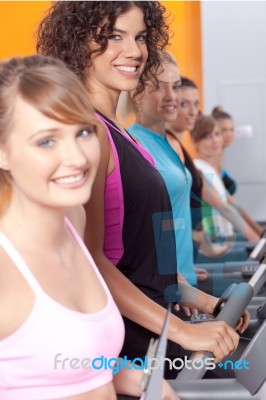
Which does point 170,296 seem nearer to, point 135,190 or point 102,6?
point 135,190

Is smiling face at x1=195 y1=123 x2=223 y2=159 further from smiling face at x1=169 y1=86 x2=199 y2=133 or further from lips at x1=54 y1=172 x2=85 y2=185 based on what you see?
lips at x1=54 y1=172 x2=85 y2=185

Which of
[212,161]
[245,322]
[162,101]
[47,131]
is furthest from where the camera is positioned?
[212,161]

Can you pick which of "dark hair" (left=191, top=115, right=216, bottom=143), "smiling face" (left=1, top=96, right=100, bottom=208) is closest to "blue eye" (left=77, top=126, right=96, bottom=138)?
"smiling face" (left=1, top=96, right=100, bottom=208)

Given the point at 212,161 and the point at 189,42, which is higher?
the point at 189,42

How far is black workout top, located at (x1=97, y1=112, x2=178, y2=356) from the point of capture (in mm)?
1166

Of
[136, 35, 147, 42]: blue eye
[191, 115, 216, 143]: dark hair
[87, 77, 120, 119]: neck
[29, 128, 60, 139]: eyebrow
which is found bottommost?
[191, 115, 216, 143]: dark hair

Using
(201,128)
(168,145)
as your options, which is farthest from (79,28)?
(201,128)

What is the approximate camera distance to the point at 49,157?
79cm

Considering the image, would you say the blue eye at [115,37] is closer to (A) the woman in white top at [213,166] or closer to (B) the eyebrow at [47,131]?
(B) the eyebrow at [47,131]

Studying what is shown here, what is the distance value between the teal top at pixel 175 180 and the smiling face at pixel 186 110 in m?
1.04

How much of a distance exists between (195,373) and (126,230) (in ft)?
0.77

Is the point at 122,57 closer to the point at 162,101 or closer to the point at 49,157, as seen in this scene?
the point at 49,157

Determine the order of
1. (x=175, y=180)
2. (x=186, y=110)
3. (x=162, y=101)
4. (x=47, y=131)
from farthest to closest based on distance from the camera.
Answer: (x=186, y=110), (x=162, y=101), (x=175, y=180), (x=47, y=131)

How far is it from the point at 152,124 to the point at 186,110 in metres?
1.07
